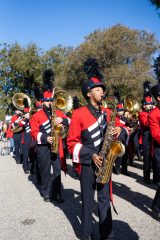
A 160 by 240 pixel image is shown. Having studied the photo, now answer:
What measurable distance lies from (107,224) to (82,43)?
100 ft

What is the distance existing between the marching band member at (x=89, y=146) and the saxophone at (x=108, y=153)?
18 cm

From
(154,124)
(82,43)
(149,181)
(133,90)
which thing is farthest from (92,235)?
(82,43)

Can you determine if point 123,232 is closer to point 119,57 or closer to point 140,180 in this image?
point 140,180

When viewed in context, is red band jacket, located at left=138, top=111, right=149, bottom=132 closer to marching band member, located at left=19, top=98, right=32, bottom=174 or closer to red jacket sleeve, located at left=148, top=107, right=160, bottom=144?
red jacket sleeve, located at left=148, top=107, right=160, bottom=144

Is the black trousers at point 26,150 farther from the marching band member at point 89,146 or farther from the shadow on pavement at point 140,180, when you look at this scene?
the marching band member at point 89,146

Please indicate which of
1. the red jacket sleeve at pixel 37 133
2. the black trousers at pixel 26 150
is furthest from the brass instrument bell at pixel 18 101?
the red jacket sleeve at pixel 37 133

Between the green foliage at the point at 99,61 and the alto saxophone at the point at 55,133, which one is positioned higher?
the green foliage at the point at 99,61

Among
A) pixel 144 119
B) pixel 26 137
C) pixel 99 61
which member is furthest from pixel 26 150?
pixel 99 61

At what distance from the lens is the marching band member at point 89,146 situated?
A: 453cm

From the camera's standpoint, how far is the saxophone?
430cm

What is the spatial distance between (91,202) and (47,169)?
2.82 metres

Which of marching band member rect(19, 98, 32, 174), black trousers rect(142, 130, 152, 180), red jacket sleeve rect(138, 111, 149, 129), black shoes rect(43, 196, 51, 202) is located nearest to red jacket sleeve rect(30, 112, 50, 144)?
black shoes rect(43, 196, 51, 202)

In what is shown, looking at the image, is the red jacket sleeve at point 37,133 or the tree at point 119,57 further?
the tree at point 119,57

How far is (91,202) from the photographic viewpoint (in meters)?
4.67
